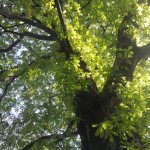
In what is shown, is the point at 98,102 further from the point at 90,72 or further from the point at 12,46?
the point at 12,46

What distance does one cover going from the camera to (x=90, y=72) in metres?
7.13

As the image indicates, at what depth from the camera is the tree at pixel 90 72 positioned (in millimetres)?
5357

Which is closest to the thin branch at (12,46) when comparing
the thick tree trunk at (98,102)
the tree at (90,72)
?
the tree at (90,72)

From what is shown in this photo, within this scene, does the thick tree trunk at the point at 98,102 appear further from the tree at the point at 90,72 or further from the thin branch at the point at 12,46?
the thin branch at the point at 12,46

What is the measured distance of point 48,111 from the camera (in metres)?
8.41

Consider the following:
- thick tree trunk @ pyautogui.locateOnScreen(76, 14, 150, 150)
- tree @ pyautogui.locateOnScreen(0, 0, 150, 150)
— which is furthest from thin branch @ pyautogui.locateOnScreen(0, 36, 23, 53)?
thick tree trunk @ pyautogui.locateOnScreen(76, 14, 150, 150)

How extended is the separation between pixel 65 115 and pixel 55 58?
1.81 metres

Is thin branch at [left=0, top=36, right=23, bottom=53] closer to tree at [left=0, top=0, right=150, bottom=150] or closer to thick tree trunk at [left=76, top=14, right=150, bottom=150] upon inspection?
tree at [left=0, top=0, right=150, bottom=150]

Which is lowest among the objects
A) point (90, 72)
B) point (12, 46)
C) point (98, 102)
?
point (98, 102)

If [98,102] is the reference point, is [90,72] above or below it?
above

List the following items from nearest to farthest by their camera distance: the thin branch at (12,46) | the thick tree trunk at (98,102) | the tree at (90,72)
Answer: the tree at (90,72) → the thick tree trunk at (98,102) → the thin branch at (12,46)

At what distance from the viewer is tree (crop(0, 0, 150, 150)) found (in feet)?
17.6

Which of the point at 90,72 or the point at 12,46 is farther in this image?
the point at 12,46

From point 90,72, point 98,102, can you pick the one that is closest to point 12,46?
point 90,72
